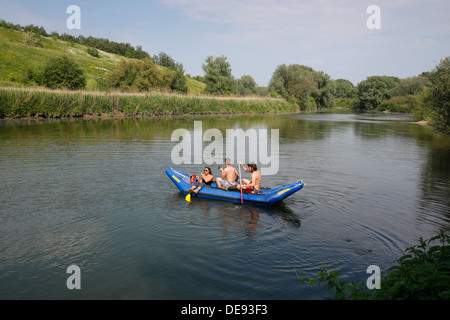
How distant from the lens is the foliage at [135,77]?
55.7 metres

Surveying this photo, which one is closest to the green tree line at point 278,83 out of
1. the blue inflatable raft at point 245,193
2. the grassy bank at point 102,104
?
the grassy bank at point 102,104

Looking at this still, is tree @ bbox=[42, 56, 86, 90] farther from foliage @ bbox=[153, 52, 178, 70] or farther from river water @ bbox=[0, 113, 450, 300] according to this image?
foliage @ bbox=[153, 52, 178, 70]

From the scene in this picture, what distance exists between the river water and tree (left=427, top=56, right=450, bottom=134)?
5.60m

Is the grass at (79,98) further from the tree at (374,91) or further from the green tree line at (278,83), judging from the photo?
the tree at (374,91)

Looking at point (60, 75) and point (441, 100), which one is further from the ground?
point (60, 75)

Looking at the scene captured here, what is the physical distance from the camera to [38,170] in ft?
46.4

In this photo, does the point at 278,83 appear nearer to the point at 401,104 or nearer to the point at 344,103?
the point at 401,104

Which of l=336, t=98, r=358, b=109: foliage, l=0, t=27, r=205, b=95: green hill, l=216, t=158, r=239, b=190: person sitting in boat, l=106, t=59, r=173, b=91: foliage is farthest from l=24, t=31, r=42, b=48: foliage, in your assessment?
l=336, t=98, r=358, b=109: foliage

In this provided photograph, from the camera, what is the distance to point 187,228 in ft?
30.0

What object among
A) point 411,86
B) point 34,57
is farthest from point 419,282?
point 411,86

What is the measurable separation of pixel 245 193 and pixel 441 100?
16.8 m

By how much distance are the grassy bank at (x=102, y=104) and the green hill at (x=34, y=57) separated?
7504 mm

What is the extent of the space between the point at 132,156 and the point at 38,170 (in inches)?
188
